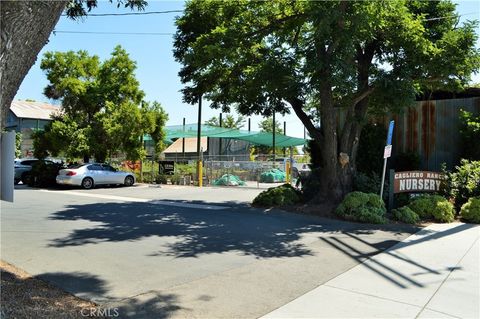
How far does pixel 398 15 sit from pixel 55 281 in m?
10.4

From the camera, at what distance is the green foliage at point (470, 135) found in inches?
577

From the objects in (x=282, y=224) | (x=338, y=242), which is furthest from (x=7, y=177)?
(x=282, y=224)

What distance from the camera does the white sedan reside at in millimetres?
22984

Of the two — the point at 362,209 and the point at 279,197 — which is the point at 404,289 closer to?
the point at 362,209

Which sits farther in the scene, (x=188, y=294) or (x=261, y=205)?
(x=261, y=205)

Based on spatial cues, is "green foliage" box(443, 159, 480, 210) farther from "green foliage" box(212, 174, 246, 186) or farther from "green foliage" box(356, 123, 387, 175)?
"green foliage" box(212, 174, 246, 186)

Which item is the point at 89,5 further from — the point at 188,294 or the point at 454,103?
the point at 454,103

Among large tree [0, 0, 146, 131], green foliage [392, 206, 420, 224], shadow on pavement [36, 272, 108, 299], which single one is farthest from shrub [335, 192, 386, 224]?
large tree [0, 0, 146, 131]

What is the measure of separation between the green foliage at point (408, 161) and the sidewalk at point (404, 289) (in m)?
7.78

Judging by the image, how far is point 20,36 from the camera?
13.5ft

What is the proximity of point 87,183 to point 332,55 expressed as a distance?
16.6 metres

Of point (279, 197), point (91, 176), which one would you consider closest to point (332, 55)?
point (279, 197)

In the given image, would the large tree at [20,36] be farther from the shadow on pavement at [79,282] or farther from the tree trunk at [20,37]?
the shadow on pavement at [79,282]

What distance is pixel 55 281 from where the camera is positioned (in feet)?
19.7
